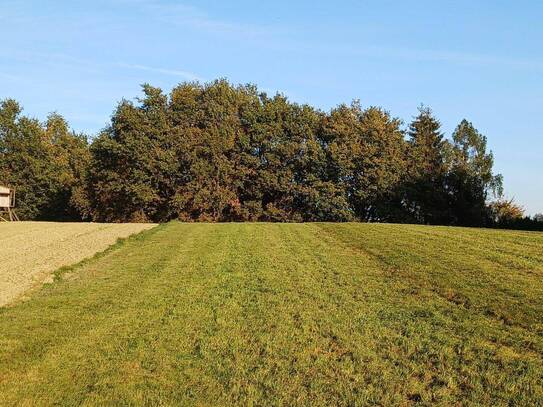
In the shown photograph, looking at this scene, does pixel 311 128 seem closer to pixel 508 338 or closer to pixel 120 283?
pixel 120 283

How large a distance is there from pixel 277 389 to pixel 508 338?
3.85 m

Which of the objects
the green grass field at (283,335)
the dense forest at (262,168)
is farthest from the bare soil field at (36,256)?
the dense forest at (262,168)

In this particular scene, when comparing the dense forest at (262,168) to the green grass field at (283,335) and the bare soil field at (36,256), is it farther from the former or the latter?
the green grass field at (283,335)

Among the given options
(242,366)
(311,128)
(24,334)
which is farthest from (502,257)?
(311,128)

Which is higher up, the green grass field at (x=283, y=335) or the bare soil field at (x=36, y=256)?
the green grass field at (x=283, y=335)

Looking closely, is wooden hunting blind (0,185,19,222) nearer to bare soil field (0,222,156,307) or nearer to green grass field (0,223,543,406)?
bare soil field (0,222,156,307)

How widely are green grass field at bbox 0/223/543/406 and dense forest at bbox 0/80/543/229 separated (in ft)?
136

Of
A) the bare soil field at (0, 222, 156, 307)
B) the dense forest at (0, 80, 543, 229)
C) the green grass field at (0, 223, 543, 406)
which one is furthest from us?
the dense forest at (0, 80, 543, 229)

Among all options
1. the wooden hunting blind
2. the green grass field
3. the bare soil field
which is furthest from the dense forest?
the green grass field

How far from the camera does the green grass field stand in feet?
19.9

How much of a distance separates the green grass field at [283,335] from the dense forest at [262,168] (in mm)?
41423

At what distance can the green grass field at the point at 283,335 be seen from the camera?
6059mm

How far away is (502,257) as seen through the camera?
→ 16.3 meters

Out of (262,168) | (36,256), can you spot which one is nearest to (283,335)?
(36,256)
